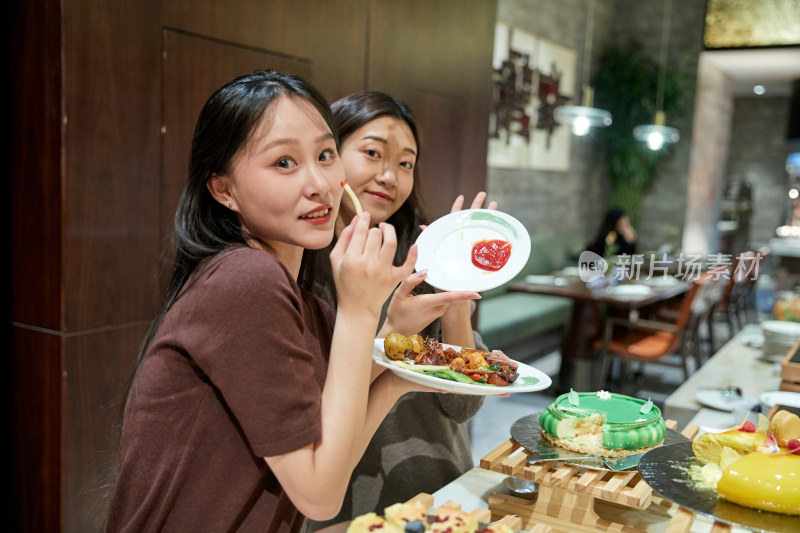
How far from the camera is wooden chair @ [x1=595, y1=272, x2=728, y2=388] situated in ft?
12.1

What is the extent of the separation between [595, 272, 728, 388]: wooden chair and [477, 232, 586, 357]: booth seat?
51 cm

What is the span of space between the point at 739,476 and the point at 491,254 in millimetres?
507

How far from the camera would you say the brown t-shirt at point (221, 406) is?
2.68 ft

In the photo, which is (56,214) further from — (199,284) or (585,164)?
(585,164)

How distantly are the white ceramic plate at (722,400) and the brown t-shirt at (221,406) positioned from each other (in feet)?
4.92

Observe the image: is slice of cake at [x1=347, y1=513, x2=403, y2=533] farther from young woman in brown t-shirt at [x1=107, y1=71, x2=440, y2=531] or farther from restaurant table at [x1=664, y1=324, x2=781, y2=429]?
restaurant table at [x1=664, y1=324, x2=781, y2=429]

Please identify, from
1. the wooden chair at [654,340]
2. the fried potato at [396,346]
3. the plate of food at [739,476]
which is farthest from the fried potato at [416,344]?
the wooden chair at [654,340]

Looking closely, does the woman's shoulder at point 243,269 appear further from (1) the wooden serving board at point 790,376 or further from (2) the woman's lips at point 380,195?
(1) the wooden serving board at point 790,376

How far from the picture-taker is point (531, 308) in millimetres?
5301

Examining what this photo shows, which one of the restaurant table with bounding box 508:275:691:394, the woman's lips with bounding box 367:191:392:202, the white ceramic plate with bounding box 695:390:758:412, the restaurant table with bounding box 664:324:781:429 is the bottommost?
the restaurant table with bounding box 508:275:691:394

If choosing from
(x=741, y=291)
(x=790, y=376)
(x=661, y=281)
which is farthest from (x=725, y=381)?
(x=661, y=281)

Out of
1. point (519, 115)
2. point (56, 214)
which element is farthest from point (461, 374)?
point (519, 115)

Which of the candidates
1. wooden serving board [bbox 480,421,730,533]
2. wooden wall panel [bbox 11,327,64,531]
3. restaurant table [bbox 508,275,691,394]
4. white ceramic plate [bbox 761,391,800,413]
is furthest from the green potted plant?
wooden serving board [bbox 480,421,730,533]

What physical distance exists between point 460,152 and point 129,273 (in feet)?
4.88
